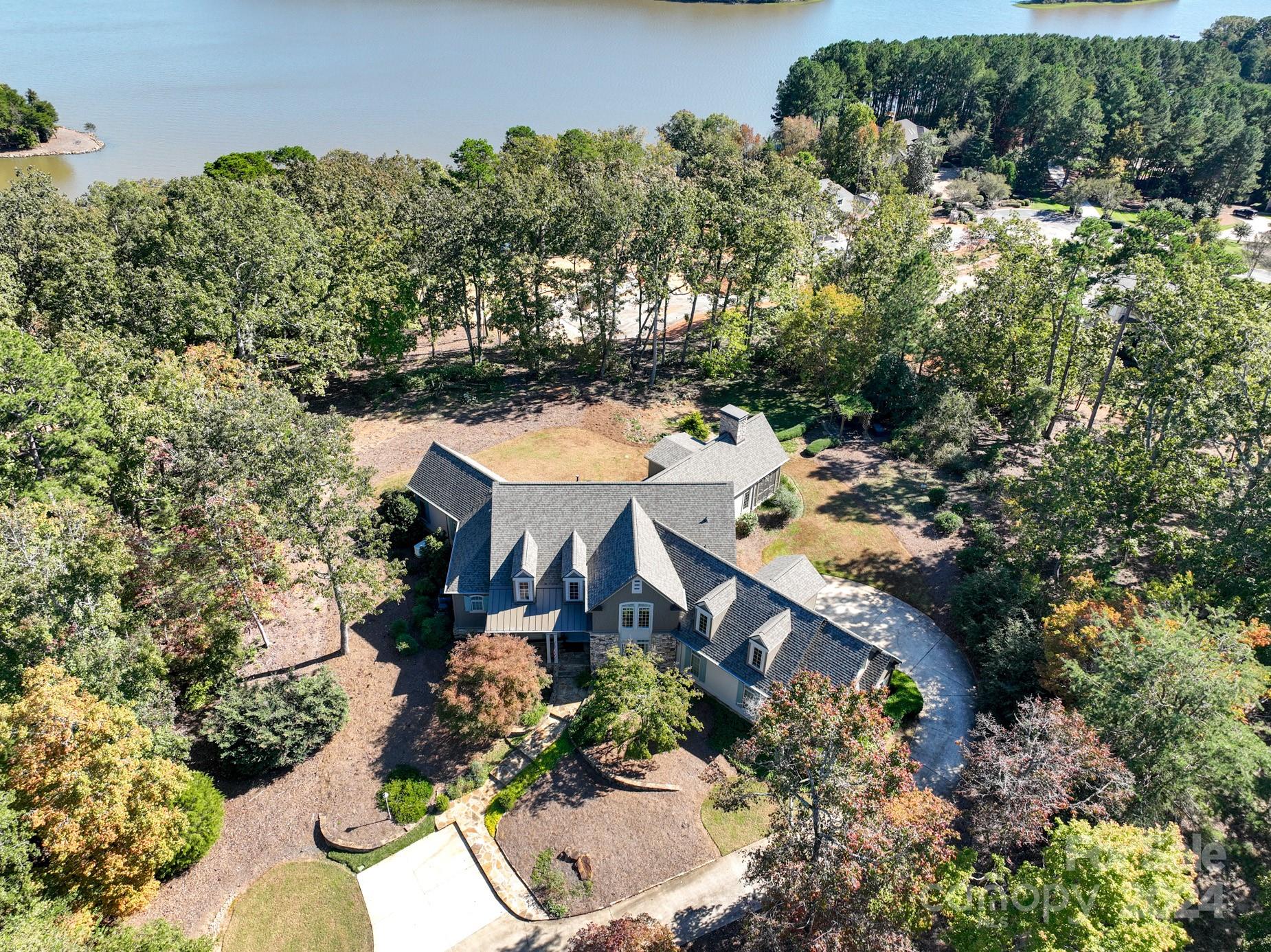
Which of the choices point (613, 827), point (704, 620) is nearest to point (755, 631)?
point (704, 620)

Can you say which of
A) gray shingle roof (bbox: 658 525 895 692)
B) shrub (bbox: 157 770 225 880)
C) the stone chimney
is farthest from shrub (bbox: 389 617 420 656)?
the stone chimney

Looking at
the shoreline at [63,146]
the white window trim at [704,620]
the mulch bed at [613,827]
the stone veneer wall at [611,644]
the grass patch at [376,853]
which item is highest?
the shoreline at [63,146]

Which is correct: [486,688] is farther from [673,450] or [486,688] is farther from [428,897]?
[673,450]

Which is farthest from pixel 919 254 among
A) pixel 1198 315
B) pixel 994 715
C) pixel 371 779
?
pixel 371 779

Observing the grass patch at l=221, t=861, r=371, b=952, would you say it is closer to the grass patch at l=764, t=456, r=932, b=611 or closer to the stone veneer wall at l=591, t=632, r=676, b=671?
the stone veneer wall at l=591, t=632, r=676, b=671

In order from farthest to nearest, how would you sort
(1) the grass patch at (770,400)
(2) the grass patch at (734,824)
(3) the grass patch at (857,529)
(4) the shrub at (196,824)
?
1. (1) the grass patch at (770,400)
2. (3) the grass patch at (857,529)
3. (2) the grass patch at (734,824)
4. (4) the shrub at (196,824)

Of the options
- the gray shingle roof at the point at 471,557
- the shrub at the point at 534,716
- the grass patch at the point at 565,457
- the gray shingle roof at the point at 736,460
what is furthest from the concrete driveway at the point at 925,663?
the gray shingle roof at the point at 471,557

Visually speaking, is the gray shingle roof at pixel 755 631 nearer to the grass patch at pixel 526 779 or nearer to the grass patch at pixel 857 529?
the grass patch at pixel 526 779

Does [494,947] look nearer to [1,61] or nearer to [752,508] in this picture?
[752,508]
